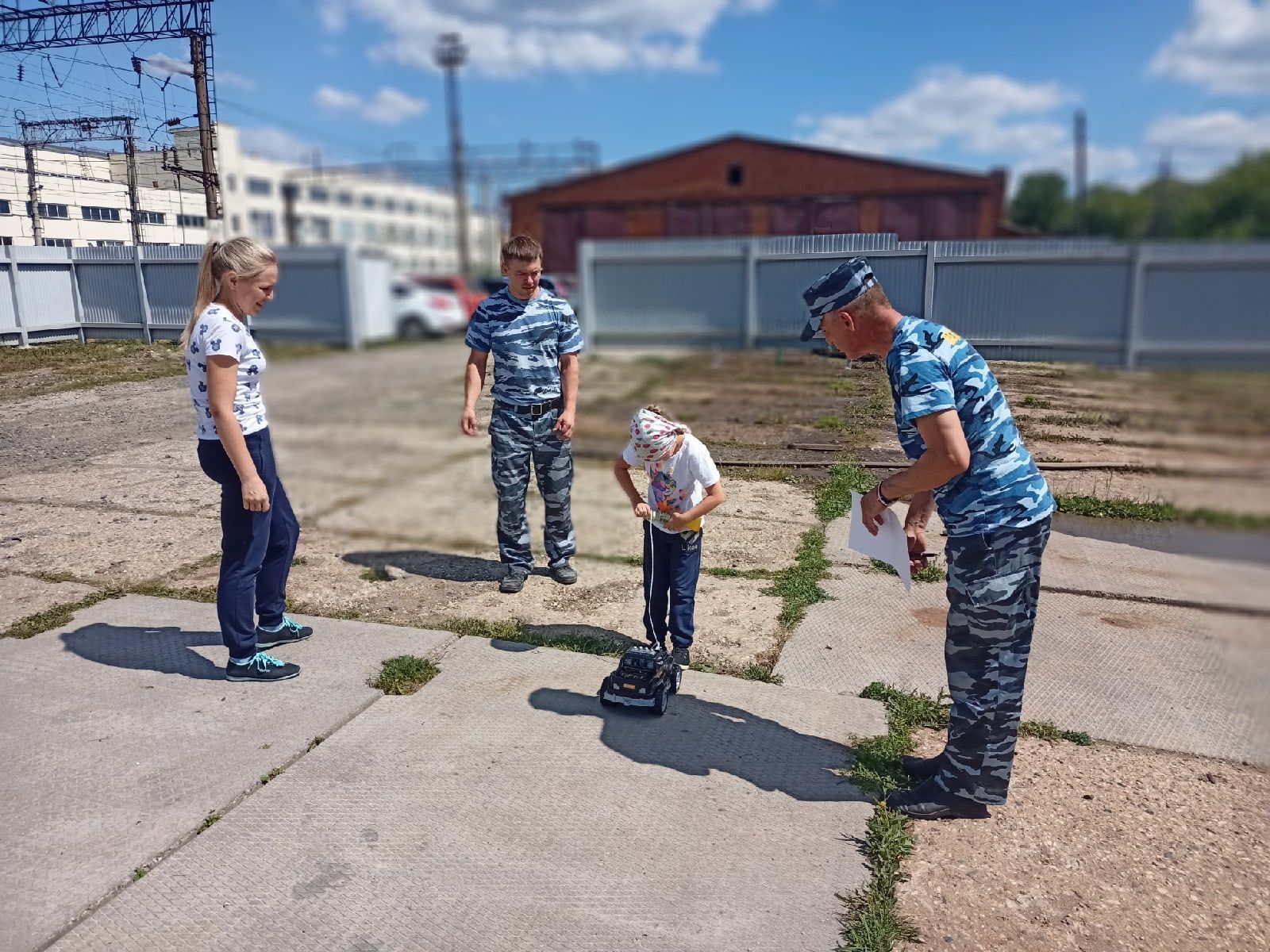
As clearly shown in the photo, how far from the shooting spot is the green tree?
63.5m

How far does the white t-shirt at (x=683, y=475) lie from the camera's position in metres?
3.41

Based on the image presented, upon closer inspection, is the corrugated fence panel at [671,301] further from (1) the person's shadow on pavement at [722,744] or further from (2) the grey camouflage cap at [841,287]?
(2) the grey camouflage cap at [841,287]

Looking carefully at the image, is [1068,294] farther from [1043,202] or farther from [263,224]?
[1043,202]

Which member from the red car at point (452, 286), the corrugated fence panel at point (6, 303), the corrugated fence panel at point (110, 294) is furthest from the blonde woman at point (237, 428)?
the red car at point (452, 286)

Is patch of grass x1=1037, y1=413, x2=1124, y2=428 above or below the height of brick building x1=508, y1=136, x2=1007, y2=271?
below

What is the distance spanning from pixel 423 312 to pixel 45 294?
19.1 metres

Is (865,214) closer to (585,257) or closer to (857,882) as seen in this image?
(857,882)

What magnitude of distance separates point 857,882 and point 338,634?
8.45ft

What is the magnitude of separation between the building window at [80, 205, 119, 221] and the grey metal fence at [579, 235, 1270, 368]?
10.7ft

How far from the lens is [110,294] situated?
14.0 ft

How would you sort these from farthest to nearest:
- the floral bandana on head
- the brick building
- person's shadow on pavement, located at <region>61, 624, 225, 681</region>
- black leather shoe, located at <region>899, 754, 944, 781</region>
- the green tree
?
1. the green tree
2. the brick building
3. person's shadow on pavement, located at <region>61, 624, 225, 681</region>
4. the floral bandana on head
5. black leather shoe, located at <region>899, 754, 944, 781</region>

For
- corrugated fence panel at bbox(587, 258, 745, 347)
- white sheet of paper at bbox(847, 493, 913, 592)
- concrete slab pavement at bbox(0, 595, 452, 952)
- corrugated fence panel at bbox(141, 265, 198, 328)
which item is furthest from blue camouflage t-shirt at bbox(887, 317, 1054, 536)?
corrugated fence panel at bbox(587, 258, 745, 347)

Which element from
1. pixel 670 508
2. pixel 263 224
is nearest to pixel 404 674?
pixel 670 508

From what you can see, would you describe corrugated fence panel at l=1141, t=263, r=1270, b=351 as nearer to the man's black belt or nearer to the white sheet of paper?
the white sheet of paper
